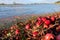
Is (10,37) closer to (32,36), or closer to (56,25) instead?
(32,36)

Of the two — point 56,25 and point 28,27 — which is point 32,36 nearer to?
point 28,27

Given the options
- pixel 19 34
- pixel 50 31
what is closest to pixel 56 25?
pixel 50 31

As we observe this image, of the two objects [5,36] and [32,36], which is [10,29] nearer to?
[5,36]

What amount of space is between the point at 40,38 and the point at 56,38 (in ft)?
0.37

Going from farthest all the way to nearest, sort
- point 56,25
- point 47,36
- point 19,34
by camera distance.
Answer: point 56,25 < point 19,34 < point 47,36

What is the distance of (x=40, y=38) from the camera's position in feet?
5.17

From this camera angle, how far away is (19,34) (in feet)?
5.46

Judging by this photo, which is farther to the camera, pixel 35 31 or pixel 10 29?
pixel 10 29

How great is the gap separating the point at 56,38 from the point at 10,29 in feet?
1.36

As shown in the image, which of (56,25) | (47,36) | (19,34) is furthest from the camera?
(56,25)

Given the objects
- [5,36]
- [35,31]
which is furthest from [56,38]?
[5,36]

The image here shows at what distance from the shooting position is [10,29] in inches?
70.5

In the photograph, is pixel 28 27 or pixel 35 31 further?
pixel 28 27

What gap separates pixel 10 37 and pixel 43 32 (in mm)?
252
